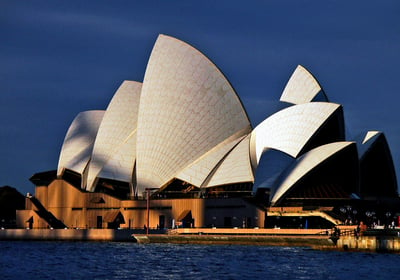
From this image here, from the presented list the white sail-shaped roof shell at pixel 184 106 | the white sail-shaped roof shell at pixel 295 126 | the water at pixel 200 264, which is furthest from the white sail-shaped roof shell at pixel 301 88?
the water at pixel 200 264

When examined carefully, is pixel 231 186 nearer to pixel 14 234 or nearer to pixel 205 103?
pixel 205 103

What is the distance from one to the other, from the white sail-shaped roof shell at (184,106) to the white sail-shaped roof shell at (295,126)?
601 cm

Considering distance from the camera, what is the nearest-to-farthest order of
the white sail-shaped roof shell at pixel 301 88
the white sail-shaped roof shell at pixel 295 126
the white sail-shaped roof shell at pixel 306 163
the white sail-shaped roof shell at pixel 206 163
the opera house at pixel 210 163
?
the white sail-shaped roof shell at pixel 306 163, the white sail-shaped roof shell at pixel 295 126, the opera house at pixel 210 163, the white sail-shaped roof shell at pixel 206 163, the white sail-shaped roof shell at pixel 301 88

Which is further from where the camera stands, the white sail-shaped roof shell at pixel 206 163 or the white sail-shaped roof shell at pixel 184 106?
the white sail-shaped roof shell at pixel 184 106

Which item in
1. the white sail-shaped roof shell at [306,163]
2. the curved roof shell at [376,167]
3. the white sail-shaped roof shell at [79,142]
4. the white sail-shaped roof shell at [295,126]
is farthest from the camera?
the white sail-shaped roof shell at [79,142]

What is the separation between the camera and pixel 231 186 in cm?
8794

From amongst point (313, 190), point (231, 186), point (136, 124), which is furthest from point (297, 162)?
point (136, 124)

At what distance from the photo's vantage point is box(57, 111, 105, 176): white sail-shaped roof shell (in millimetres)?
103188

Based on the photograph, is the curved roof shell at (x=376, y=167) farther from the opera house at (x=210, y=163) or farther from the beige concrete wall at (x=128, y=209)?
the beige concrete wall at (x=128, y=209)

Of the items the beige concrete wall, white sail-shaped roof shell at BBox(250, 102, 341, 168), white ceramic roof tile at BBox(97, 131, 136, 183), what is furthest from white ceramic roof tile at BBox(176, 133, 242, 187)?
white ceramic roof tile at BBox(97, 131, 136, 183)

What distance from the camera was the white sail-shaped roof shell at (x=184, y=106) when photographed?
88688mm

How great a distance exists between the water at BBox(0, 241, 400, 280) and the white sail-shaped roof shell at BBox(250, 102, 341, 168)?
15.6 meters

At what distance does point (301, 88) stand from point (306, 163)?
1249 cm

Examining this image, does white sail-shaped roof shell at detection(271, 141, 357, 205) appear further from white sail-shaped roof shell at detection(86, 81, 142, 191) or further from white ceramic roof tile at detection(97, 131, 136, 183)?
white sail-shaped roof shell at detection(86, 81, 142, 191)
